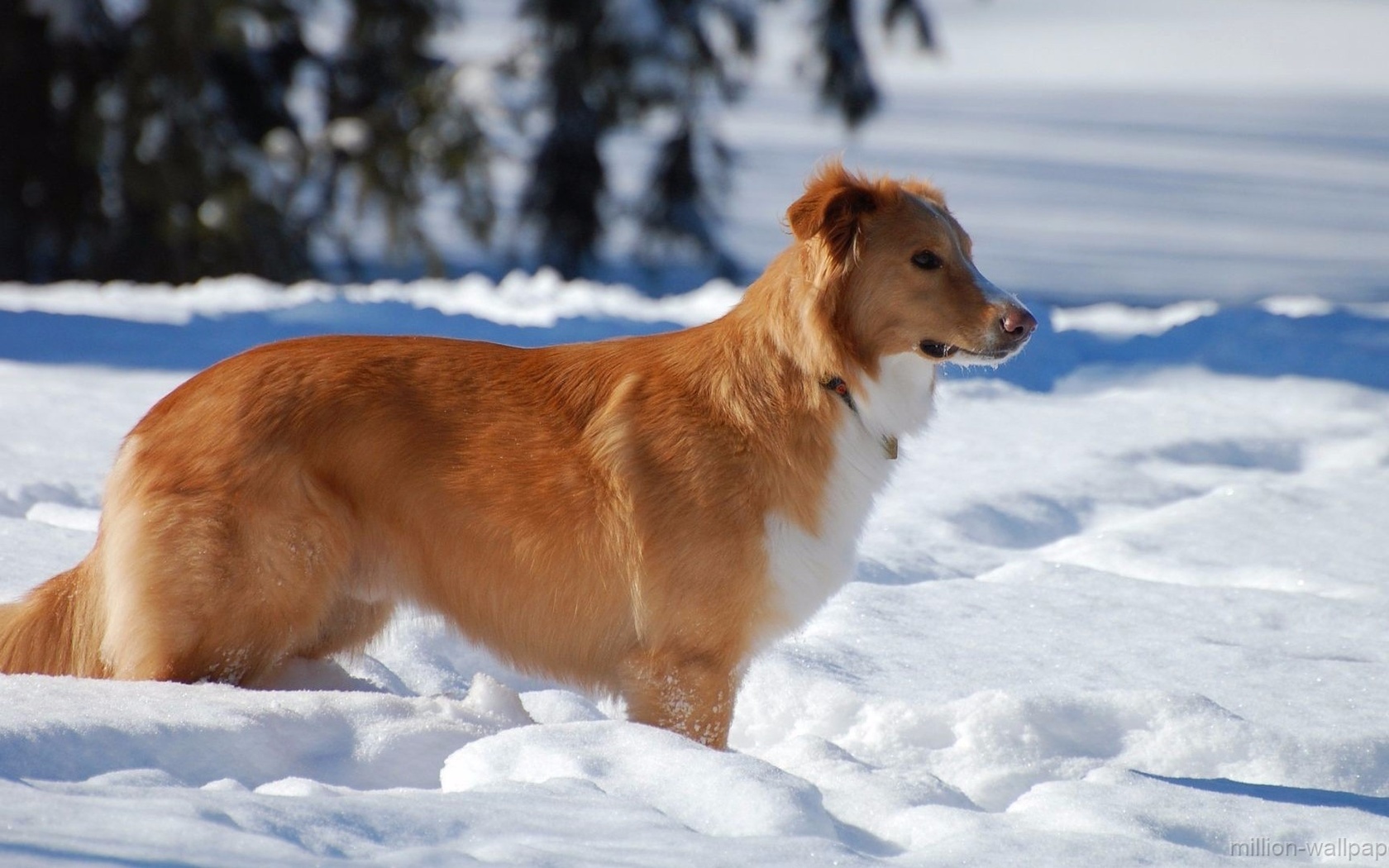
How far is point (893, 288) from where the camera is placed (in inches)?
141

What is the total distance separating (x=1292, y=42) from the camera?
3191cm

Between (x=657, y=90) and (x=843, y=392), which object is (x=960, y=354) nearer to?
(x=843, y=392)

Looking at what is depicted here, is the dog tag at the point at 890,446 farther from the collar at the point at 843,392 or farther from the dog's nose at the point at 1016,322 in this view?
the dog's nose at the point at 1016,322

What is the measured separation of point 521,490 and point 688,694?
61cm

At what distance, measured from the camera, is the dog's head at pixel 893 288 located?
11.6 ft

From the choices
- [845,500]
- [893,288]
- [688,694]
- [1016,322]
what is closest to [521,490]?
[688,694]

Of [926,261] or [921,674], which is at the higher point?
[926,261]

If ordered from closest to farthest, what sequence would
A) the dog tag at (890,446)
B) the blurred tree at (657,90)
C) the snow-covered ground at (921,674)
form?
the snow-covered ground at (921,674) < the dog tag at (890,446) < the blurred tree at (657,90)

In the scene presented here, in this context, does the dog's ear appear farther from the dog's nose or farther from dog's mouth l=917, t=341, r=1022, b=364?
the dog's nose

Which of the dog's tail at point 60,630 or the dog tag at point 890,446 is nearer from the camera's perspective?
the dog's tail at point 60,630

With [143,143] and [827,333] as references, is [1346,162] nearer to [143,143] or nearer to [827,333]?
[143,143]

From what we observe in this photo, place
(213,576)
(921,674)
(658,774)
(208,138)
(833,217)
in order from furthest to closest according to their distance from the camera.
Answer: (208,138) < (921,674) < (833,217) < (213,576) < (658,774)

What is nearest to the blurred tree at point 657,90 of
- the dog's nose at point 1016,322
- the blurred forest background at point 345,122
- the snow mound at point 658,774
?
the blurred forest background at point 345,122

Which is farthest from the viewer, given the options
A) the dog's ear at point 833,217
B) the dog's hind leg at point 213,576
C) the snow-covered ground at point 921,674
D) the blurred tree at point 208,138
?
the blurred tree at point 208,138
